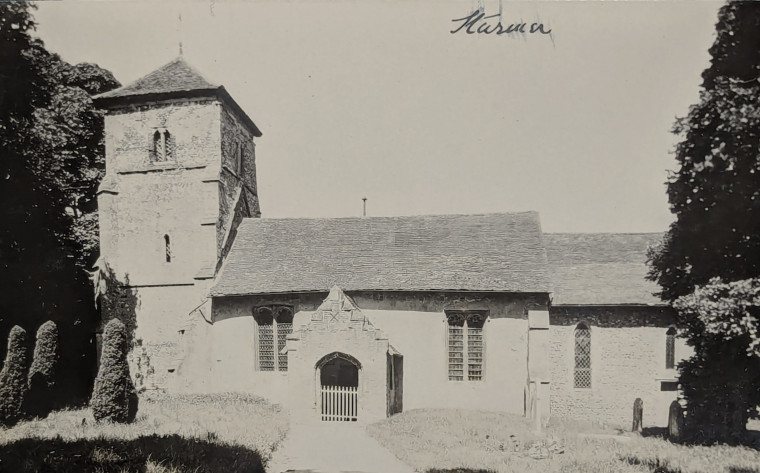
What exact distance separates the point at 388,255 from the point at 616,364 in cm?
1173

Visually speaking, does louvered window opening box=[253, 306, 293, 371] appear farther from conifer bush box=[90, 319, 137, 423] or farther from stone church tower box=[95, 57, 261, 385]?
conifer bush box=[90, 319, 137, 423]

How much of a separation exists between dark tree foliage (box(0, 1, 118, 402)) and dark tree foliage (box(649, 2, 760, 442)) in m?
18.4

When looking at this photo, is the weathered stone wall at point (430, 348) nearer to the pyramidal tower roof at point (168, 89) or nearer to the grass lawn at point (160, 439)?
the grass lawn at point (160, 439)

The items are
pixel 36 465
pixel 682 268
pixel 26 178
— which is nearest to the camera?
pixel 36 465

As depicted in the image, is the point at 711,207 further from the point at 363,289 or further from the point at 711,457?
the point at 363,289

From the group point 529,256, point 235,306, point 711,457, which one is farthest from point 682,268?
point 235,306

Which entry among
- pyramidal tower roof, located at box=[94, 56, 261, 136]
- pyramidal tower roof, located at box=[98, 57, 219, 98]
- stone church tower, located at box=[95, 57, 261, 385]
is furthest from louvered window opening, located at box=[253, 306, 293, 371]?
pyramidal tower roof, located at box=[98, 57, 219, 98]

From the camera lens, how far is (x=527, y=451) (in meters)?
13.2

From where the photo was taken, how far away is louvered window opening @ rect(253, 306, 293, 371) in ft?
70.0

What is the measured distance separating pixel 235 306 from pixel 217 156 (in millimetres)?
7437

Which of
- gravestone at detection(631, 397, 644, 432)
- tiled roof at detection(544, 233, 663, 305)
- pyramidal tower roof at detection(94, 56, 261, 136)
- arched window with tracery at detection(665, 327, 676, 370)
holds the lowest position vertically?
gravestone at detection(631, 397, 644, 432)

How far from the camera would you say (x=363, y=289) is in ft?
67.1

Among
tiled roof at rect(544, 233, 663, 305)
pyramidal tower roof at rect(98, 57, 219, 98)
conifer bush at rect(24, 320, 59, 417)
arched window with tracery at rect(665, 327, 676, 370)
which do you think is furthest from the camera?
pyramidal tower roof at rect(98, 57, 219, 98)

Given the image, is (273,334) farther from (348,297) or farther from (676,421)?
(676,421)
